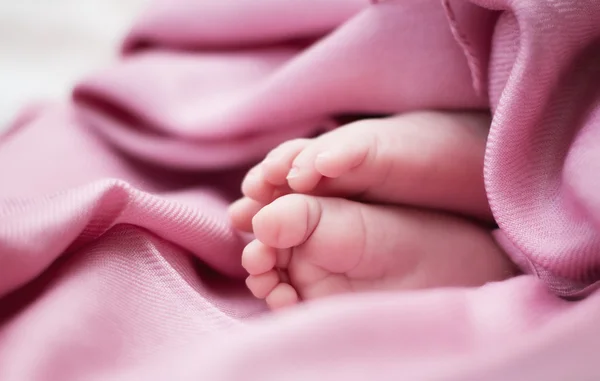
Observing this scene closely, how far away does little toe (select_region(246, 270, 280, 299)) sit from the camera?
0.47 metres

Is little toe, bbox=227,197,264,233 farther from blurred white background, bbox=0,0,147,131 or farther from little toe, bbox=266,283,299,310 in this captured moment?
blurred white background, bbox=0,0,147,131

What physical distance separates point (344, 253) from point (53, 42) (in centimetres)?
62

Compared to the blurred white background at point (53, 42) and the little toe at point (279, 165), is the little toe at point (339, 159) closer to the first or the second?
the little toe at point (279, 165)

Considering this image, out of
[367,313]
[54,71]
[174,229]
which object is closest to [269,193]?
[174,229]

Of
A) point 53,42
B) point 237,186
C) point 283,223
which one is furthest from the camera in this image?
point 53,42

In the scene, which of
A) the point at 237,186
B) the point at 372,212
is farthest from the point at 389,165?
the point at 237,186

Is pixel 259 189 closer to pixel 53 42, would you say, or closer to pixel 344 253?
pixel 344 253

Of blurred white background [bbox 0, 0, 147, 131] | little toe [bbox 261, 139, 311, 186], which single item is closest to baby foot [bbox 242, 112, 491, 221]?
little toe [bbox 261, 139, 311, 186]

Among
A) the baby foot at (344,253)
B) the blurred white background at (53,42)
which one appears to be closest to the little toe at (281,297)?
the baby foot at (344,253)

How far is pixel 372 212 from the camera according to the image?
1.59 feet

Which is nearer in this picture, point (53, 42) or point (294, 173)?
point (294, 173)

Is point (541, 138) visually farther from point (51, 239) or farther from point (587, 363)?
point (51, 239)

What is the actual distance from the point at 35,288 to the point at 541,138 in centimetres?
37

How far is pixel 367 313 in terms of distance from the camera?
1.13 feet
